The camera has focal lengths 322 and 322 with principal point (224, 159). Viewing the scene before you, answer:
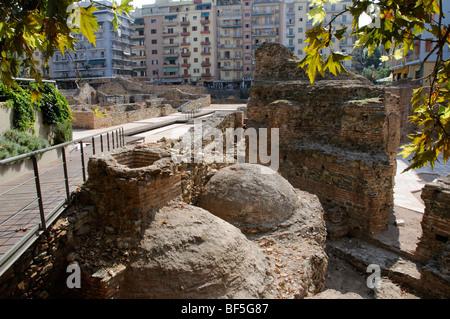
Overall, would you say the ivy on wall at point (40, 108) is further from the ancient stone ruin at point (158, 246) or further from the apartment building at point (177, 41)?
the apartment building at point (177, 41)

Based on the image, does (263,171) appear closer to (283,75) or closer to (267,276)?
(267,276)

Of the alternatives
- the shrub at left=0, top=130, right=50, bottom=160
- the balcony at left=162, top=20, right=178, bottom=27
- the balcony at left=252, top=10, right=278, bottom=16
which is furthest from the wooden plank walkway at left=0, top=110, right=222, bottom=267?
the balcony at left=162, top=20, right=178, bottom=27

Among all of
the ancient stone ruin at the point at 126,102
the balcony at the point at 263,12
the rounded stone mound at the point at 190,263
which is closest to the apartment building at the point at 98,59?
the ancient stone ruin at the point at 126,102

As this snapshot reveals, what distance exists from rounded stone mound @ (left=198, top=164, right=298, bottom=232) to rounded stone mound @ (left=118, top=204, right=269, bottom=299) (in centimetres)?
151

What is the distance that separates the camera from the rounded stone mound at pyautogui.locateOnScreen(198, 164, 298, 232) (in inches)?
255

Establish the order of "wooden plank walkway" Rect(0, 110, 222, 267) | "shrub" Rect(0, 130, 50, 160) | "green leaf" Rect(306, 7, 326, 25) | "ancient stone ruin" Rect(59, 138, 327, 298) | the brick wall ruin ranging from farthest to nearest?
the brick wall ruin, "shrub" Rect(0, 130, 50, 160), "ancient stone ruin" Rect(59, 138, 327, 298), "wooden plank walkway" Rect(0, 110, 222, 267), "green leaf" Rect(306, 7, 326, 25)

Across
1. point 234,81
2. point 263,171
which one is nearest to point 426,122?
point 263,171

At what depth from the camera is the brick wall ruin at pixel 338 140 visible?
33.1ft

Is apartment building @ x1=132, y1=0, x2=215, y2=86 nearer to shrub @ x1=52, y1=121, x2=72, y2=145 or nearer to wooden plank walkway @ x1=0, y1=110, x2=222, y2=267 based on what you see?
shrub @ x1=52, y1=121, x2=72, y2=145

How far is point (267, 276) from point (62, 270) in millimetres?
2902

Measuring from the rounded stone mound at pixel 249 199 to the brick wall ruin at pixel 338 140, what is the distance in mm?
4071

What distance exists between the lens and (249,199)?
257 inches

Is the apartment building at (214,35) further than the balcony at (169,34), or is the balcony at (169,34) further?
the balcony at (169,34)

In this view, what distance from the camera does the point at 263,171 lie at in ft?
23.4
